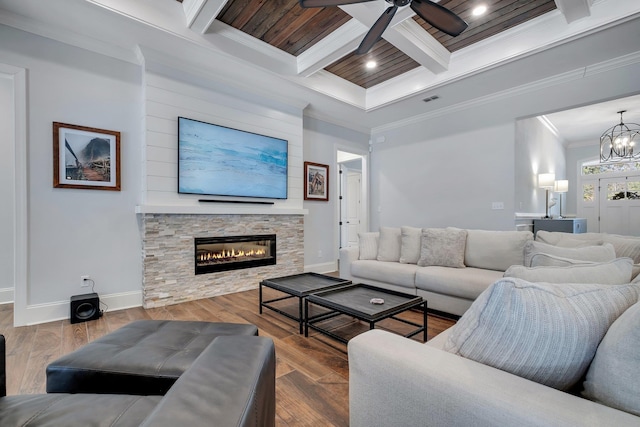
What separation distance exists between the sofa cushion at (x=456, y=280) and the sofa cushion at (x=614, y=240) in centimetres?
54

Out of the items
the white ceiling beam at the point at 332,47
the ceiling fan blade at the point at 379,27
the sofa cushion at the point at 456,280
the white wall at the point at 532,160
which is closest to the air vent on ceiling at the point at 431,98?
the white wall at the point at 532,160

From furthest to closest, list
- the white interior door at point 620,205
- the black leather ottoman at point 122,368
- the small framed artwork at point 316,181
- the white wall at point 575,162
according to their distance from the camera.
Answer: the white wall at point 575,162, the white interior door at point 620,205, the small framed artwork at point 316,181, the black leather ottoman at point 122,368

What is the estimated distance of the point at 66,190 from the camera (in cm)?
297

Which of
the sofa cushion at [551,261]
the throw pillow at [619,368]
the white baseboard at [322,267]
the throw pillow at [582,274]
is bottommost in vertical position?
the white baseboard at [322,267]

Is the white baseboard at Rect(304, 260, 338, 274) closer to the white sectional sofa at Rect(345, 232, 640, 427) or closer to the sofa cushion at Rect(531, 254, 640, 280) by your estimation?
the sofa cushion at Rect(531, 254, 640, 280)

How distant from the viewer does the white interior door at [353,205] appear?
805 centimetres

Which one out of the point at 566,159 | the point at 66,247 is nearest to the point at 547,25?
the point at 66,247

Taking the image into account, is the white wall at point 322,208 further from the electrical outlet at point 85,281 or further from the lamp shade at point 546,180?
the lamp shade at point 546,180

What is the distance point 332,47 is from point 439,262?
2708 millimetres

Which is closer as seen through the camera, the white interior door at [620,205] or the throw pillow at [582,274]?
the throw pillow at [582,274]

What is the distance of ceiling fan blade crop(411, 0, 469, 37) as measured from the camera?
220 centimetres

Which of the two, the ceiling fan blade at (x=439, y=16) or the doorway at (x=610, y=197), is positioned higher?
the ceiling fan blade at (x=439, y=16)

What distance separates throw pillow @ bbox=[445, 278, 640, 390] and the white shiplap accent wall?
134 inches

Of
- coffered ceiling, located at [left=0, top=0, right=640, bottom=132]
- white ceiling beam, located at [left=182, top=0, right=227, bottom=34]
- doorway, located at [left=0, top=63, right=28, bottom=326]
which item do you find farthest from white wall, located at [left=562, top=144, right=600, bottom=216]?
doorway, located at [left=0, top=63, right=28, bottom=326]
